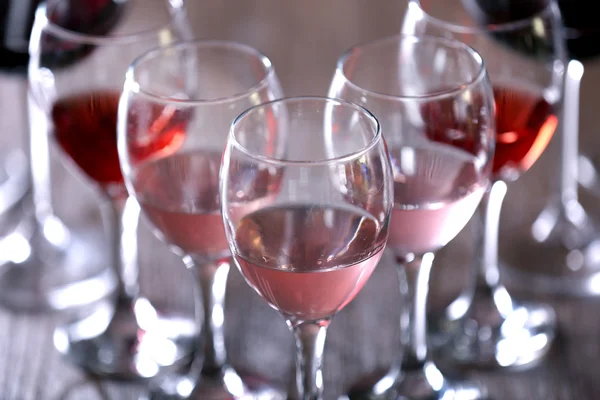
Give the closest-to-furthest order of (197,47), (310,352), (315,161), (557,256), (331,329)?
(315,161), (310,352), (197,47), (331,329), (557,256)

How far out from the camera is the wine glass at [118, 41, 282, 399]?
861mm

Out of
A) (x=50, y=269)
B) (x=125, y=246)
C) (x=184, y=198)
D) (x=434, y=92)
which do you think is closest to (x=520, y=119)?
(x=434, y=92)

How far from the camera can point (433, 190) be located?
0.86m

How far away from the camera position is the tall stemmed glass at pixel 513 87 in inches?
37.7

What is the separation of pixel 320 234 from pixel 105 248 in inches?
22.4

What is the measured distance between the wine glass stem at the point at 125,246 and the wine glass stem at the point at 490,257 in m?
0.38

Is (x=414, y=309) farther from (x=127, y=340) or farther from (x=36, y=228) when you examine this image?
(x=36, y=228)

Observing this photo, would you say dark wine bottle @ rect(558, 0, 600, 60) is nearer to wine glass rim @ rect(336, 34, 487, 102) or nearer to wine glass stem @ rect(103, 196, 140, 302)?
wine glass rim @ rect(336, 34, 487, 102)

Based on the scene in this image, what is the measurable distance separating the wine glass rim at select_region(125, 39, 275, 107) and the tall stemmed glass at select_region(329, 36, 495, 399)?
0.22 ft

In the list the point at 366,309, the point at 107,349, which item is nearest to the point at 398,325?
the point at 366,309

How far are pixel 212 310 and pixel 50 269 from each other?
34cm

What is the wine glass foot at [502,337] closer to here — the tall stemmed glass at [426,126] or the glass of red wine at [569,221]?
the glass of red wine at [569,221]

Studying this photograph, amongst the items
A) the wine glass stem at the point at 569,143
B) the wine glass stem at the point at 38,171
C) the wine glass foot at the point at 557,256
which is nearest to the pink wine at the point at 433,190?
the wine glass foot at the point at 557,256

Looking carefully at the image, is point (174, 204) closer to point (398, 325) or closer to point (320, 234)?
point (320, 234)
